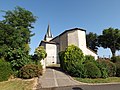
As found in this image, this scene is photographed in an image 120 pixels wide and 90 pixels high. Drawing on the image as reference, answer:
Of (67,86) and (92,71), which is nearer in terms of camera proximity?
(67,86)

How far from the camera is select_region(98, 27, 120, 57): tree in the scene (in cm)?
5097

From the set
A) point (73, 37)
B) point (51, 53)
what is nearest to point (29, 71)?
point (73, 37)

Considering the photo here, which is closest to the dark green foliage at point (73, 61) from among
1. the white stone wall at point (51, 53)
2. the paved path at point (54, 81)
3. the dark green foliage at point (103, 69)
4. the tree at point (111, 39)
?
the paved path at point (54, 81)

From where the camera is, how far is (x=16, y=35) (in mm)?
24500

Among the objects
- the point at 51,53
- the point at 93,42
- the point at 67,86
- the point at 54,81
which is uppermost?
the point at 93,42

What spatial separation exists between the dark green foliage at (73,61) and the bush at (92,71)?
0.72 metres

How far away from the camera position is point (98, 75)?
1833 centimetres

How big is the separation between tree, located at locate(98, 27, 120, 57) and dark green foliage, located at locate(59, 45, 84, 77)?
3413cm

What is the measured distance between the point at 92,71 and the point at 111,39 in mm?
36630

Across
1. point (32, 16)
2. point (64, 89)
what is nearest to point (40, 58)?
point (64, 89)

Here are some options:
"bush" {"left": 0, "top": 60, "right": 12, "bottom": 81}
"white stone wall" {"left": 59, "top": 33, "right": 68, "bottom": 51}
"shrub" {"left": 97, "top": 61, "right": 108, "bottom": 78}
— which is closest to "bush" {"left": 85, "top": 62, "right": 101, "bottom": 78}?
"shrub" {"left": 97, "top": 61, "right": 108, "bottom": 78}

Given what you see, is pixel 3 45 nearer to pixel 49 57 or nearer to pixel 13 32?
pixel 13 32

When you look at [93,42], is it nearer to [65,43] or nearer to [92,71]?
[65,43]

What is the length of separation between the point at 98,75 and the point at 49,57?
18.9 meters
